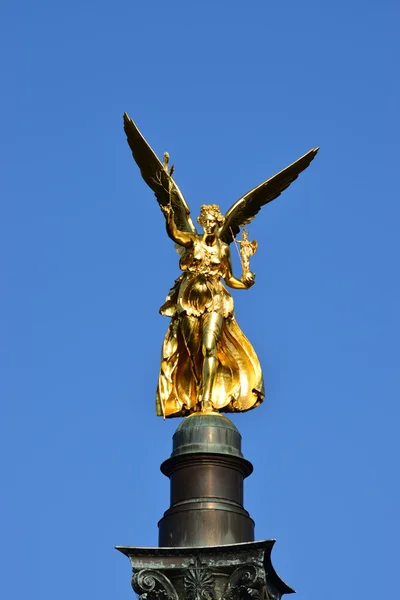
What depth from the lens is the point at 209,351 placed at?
26.5 m

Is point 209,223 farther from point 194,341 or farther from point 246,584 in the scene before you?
point 246,584

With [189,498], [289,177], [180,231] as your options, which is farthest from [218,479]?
[289,177]

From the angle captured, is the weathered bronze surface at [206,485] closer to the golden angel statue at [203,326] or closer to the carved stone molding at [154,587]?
the carved stone molding at [154,587]

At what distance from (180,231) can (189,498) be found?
6038 millimetres

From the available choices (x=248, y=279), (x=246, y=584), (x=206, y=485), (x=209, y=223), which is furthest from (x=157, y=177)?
(x=246, y=584)

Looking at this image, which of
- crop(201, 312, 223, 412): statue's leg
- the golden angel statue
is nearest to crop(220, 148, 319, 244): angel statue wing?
the golden angel statue

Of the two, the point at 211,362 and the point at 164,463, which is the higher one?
the point at 211,362

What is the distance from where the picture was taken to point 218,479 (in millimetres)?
24391

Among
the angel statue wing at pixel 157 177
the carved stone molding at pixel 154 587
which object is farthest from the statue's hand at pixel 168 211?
the carved stone molding at pixel 154 587

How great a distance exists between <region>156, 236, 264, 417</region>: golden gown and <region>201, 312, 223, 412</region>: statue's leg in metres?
0.15

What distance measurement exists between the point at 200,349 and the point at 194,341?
0.68 feet

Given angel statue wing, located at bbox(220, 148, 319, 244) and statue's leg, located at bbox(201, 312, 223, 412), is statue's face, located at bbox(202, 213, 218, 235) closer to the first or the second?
angel statue wing, located at bbox(220, 148, 319, 244)

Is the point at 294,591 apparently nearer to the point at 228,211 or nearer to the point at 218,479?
the point at 218,479

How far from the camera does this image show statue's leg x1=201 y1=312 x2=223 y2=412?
86.2 ft
